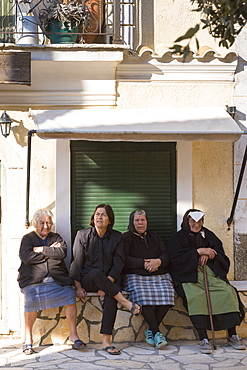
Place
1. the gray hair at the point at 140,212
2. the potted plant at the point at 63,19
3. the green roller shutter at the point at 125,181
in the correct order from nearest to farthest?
1. the gray hair at the point at 140,212
2. the potted plant at the point at 63,19
3. the green roller shutter at the point at 125,181

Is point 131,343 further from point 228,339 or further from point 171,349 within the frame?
point 228,339

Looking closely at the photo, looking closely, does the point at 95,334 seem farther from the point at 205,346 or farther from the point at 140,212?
the point at 140,212

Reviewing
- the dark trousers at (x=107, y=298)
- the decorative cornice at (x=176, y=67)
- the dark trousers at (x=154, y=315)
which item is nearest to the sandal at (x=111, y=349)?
the dark trousers at (x=107, y=298)

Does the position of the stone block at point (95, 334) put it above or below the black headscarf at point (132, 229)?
below

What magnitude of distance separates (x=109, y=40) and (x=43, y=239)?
2.63m

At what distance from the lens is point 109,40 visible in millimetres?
8422

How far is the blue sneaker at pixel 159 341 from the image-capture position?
7.47m

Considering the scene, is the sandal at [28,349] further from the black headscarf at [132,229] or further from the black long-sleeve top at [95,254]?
the black headscarf at [132,229]

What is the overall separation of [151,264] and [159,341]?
0.88 m

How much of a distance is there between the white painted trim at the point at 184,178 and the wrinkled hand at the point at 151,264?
2.34 ft

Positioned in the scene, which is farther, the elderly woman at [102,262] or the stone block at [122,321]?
the stone block at [122,321]

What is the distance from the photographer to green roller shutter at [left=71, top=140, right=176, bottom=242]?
8195mm

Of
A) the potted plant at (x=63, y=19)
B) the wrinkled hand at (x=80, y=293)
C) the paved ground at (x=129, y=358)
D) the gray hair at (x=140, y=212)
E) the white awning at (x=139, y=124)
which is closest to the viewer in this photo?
the paved ground at (x=129, y=358)

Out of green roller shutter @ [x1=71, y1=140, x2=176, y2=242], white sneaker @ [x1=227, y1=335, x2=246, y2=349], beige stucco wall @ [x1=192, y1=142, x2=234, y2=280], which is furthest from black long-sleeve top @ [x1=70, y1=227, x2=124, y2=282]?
white sneaker @ [x1=227, y1=335, x2=246, y2=349]
